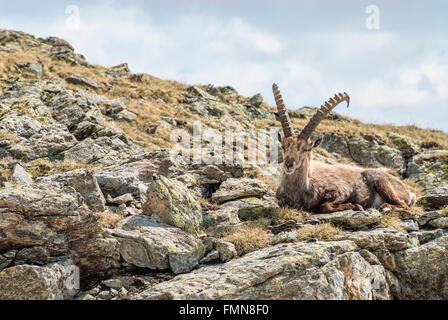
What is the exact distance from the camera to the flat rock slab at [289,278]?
257 inches

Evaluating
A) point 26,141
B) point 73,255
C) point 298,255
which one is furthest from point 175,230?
point 26,141

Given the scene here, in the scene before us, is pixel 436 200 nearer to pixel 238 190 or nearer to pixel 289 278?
pixel 238 190

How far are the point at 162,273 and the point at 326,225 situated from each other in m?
4.23

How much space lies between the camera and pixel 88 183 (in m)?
9.93

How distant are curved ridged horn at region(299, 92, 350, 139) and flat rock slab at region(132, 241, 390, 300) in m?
4.90

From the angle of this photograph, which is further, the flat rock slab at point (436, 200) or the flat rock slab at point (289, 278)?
the flat rock slab at point (436, 200)

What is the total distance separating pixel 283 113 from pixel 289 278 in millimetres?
7454

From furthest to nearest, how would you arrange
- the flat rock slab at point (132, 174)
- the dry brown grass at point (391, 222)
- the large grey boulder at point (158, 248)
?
the flat rock slab at point (132, 174) < the dry brown grass at point (391, 222) < the large grey boulder at point (158, 248)

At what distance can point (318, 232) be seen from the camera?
29.2ft

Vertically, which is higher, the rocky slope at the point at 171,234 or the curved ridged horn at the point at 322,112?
the curved ridged horn at the point at 322,112

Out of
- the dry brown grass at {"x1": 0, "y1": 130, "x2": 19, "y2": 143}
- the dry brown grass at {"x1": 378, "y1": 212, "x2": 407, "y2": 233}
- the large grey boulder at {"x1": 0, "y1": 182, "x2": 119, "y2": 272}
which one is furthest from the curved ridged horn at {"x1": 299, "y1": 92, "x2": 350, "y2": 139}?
the dry brown grass at {"x1": 0, "y1": 130, "x2": 19, "y2": 143}

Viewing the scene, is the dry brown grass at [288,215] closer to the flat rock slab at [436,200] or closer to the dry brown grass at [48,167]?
the flat rock slab at [436,200]

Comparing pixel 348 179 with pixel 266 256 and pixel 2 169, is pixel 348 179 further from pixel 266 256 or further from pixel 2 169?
pixel 2 169

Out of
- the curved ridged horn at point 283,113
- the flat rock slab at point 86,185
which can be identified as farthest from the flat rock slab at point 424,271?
the flat rock slab at point 86,185
